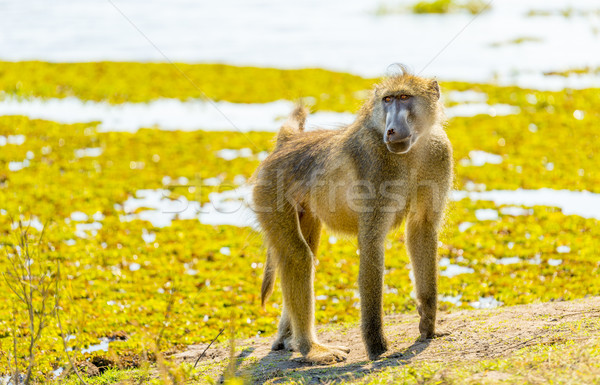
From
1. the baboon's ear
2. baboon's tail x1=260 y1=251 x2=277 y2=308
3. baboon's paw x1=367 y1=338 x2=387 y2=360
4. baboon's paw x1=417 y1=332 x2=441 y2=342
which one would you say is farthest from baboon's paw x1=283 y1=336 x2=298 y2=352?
the baboon's ear

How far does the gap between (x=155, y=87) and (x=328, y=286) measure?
426 inches

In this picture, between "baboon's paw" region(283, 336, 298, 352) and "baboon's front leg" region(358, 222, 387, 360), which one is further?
"baboon's paw" region(283, 336, 298, 352)

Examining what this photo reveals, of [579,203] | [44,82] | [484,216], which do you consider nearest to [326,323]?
[484,216]

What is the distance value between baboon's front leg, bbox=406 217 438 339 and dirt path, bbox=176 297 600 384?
18 cm

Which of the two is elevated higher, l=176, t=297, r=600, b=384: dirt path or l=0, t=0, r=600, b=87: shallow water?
l=0, t=0, r=600, b=87: shallow water

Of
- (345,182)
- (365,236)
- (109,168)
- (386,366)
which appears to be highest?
(109,168)

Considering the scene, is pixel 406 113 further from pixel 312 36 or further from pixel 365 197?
pixel 312 36

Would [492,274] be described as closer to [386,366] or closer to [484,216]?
[484,216]

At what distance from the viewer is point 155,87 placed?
56.9 ft

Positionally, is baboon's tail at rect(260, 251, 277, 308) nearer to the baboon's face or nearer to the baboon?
the baboon

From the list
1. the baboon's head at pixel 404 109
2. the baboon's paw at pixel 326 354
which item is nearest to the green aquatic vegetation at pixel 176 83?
the baboon's head at pixel 404 109

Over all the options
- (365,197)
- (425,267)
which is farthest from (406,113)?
(425,267)

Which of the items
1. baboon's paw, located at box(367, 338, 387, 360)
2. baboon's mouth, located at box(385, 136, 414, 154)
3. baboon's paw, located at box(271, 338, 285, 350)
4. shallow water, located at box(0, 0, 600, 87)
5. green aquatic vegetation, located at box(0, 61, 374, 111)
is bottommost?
baboon's paw, located at box(271, 338, 285, 350)

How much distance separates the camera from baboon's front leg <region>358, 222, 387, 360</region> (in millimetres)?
5238
